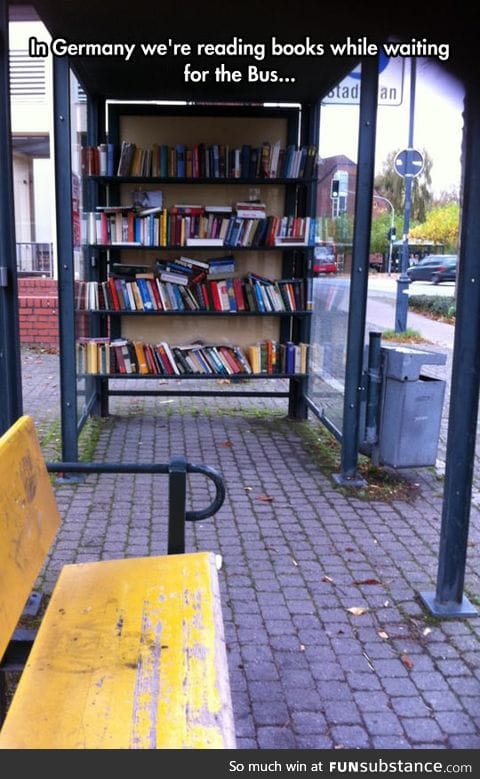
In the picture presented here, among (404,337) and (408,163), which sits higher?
(408,163)

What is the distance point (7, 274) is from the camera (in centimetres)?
324

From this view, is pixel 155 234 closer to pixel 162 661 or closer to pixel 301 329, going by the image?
pixel 301 329

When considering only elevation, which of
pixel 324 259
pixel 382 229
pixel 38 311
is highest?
pixel 382 229

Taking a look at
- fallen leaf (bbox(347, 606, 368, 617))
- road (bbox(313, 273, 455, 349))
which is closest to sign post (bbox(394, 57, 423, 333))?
road (bbox(313, 273, 455, 349))

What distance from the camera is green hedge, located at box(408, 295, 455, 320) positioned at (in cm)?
2255

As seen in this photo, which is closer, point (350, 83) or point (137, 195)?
point (350, 83)

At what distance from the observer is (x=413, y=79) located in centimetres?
504

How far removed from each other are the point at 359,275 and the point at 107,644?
3425mm

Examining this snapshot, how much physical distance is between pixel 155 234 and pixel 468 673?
4.78 m

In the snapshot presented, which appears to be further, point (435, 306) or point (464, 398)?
point (435, 306)

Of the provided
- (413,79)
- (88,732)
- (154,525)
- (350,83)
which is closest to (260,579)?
(154,525)

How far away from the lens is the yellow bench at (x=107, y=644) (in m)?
1.73

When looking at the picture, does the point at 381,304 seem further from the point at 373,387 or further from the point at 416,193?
the point at 373,387

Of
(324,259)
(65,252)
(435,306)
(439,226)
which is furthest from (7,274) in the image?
(439,226)
